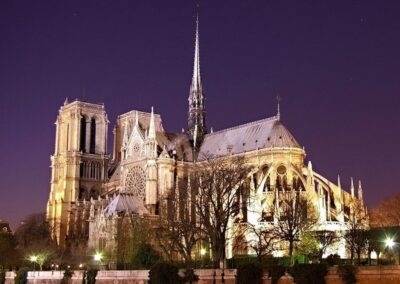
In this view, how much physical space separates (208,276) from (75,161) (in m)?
64.6

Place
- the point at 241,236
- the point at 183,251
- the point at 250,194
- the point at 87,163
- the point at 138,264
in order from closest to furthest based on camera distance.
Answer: the point at 138,264
the point at 183,251
the point at 241,236
the point at 250,194
the point at 87,163

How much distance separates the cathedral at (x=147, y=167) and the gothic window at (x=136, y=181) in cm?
13

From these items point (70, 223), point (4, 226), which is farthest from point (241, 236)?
point (4, 226)

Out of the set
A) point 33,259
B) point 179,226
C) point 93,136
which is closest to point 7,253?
point 33,259

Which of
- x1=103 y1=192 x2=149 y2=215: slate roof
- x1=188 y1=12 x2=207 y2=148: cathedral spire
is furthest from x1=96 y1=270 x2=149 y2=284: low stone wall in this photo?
x1=188 y1=12 x2=207 y2=148: cathedral spire

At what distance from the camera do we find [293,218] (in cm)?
5819

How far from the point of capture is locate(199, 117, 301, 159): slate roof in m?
78.1

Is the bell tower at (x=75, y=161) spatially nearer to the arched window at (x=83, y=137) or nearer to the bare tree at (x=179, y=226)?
the arched window at (x=83, y=137)

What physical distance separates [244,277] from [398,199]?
47904 millimetres

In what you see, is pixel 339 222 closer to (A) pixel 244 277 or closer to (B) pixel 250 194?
(B) pixel 250 194

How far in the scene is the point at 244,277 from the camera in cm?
3688

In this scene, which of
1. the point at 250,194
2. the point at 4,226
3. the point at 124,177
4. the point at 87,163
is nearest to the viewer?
the point at 250,194

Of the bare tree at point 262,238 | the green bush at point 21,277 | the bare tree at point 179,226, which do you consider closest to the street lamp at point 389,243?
the bare tree at point 262,238

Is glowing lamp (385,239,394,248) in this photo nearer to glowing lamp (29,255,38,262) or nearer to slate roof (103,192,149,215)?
slate roof (103,192,149,215)
